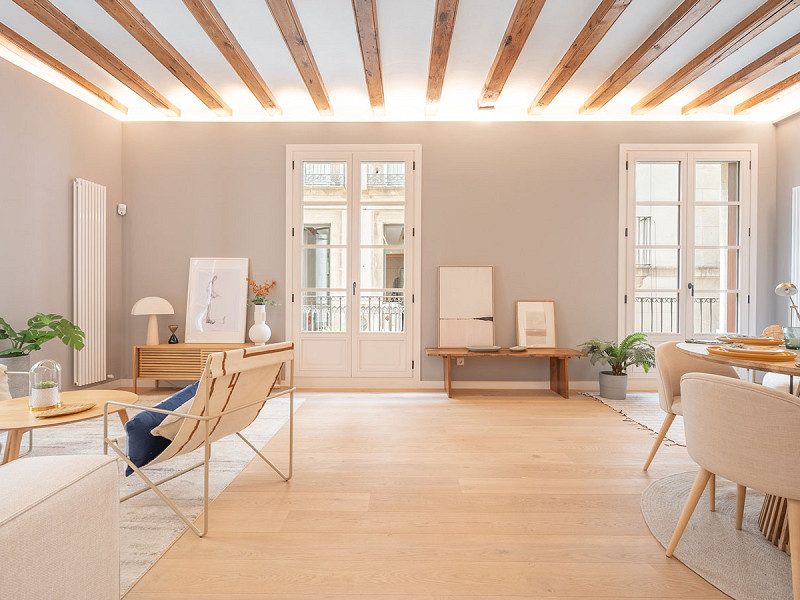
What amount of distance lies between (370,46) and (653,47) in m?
2.17

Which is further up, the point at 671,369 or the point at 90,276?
the point at 90,276

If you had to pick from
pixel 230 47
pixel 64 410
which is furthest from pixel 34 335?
pixel 230 47

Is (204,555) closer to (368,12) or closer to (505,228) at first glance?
(368,12)

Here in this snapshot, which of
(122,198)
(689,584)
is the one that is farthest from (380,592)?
(122,198)

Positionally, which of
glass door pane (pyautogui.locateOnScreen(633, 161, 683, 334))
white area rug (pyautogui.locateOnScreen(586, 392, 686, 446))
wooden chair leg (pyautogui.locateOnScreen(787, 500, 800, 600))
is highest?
glass door pane (pyautogui.locateOnScreen(633, 161, 683, 334))

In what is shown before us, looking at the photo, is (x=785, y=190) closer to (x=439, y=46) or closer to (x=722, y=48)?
(x=722, y=48)

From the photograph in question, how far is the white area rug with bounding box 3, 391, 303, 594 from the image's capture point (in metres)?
1.99

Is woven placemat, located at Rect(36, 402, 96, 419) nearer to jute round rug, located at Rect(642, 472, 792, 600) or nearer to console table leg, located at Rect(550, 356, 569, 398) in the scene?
jute round rug, located at Rect(642, 472, 792, 600)

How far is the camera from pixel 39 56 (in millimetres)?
3857

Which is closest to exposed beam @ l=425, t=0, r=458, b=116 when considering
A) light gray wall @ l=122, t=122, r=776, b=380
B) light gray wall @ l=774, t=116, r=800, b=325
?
light gray wall @ l=122, t=122, r=776, b=380

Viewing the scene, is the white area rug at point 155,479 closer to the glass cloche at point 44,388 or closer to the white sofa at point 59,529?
the glass cloche at point 44,388

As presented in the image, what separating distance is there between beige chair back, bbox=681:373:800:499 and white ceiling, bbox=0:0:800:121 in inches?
111

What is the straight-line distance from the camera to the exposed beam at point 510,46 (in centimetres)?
314

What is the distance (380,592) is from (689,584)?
1.16 meters
